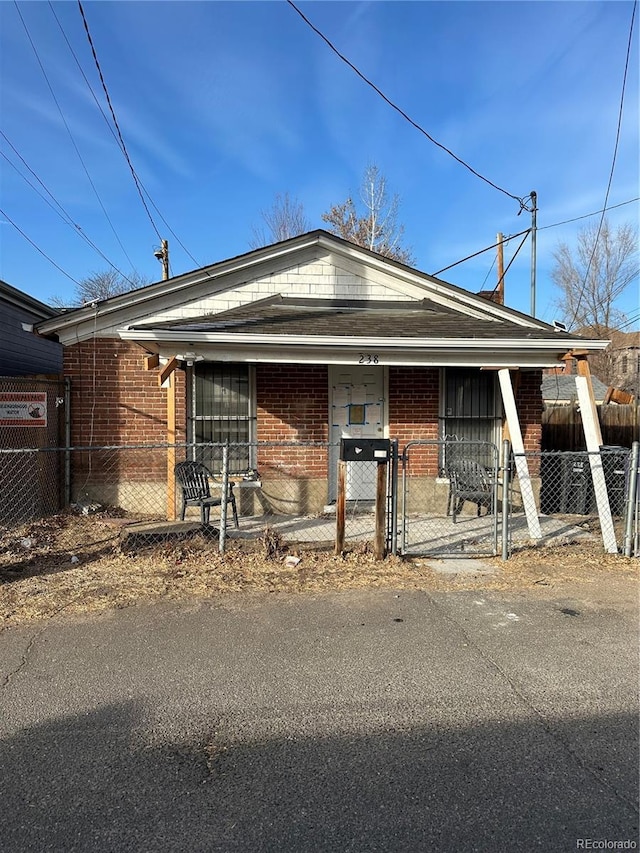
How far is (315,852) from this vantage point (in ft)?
6.79

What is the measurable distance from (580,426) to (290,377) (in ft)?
28.8

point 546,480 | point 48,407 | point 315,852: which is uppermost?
point 48,407

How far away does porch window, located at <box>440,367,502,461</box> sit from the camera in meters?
8.88

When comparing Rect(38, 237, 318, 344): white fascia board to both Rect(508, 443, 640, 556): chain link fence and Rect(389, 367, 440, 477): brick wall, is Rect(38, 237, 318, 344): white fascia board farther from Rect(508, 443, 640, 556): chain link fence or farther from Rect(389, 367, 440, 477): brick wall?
Rect(508, 443, 640, 556): chain link fence

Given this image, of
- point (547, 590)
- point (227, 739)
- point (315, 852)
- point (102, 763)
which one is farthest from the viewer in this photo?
point (547, 590)

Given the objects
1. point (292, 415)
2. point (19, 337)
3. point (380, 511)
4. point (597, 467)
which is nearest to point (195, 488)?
point (292, 415)

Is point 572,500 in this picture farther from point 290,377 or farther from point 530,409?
point 290,377

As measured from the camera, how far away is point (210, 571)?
538 centimetres

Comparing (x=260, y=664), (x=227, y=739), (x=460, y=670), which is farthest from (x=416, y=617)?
(x=227, y=739)

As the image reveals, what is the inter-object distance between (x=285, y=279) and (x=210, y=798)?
7.92m

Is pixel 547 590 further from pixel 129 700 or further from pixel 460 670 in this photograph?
pixel 129 700

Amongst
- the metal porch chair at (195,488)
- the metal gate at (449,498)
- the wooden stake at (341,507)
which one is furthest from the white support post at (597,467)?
the metal porch chair at (195,488)

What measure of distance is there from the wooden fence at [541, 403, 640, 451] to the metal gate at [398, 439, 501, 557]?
19.1 feet

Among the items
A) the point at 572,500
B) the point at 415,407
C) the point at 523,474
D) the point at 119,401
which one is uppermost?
the point at 119,401
